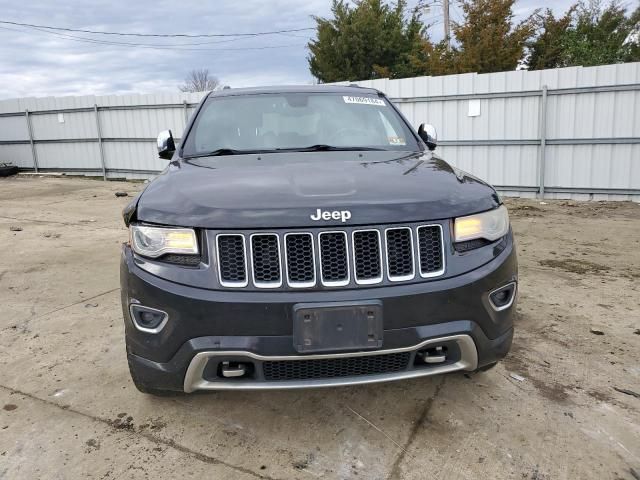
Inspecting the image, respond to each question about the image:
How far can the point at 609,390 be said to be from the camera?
2805 mm

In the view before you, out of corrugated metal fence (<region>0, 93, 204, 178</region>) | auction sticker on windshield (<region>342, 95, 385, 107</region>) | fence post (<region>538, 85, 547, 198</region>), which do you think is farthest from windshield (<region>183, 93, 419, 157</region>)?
corrugated metal fence (<region>0, 93, 204, 178</region>)

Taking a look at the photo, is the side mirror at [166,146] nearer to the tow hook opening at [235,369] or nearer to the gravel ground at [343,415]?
the gravel ground at [343,415]

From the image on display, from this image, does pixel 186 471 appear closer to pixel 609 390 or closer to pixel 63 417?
pixel 63 417

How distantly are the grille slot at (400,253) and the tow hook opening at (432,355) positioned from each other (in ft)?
1.13

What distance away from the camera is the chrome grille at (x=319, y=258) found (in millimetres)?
2041

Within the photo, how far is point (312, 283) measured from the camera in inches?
80.4

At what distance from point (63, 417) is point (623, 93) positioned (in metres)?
9.59

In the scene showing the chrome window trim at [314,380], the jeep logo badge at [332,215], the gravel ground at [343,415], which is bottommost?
the gravel ground at [343,415]

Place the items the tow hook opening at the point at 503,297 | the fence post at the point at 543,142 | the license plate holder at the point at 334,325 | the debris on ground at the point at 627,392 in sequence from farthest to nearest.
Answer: the fence post at the point at 543,142
the debris on ground at the point at 627,392
the tow hook opening at the point at 503,297
the license plate holder at the point at 334,325

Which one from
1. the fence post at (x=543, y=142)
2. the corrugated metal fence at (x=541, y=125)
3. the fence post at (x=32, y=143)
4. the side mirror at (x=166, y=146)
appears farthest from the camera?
the fence post at (x=32, y=143)

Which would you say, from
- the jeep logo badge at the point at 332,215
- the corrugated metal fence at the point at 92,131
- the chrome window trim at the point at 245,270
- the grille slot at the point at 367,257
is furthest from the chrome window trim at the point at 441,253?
the corrugated metal fence at the point at 92,131

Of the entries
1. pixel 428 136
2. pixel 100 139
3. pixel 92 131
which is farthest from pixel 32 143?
pixel 428 136

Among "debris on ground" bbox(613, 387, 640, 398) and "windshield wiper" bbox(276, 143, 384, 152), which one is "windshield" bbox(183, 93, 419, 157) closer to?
"windshield wiper" bbox(276, 143, 384, 152)

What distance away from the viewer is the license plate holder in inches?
78.1
